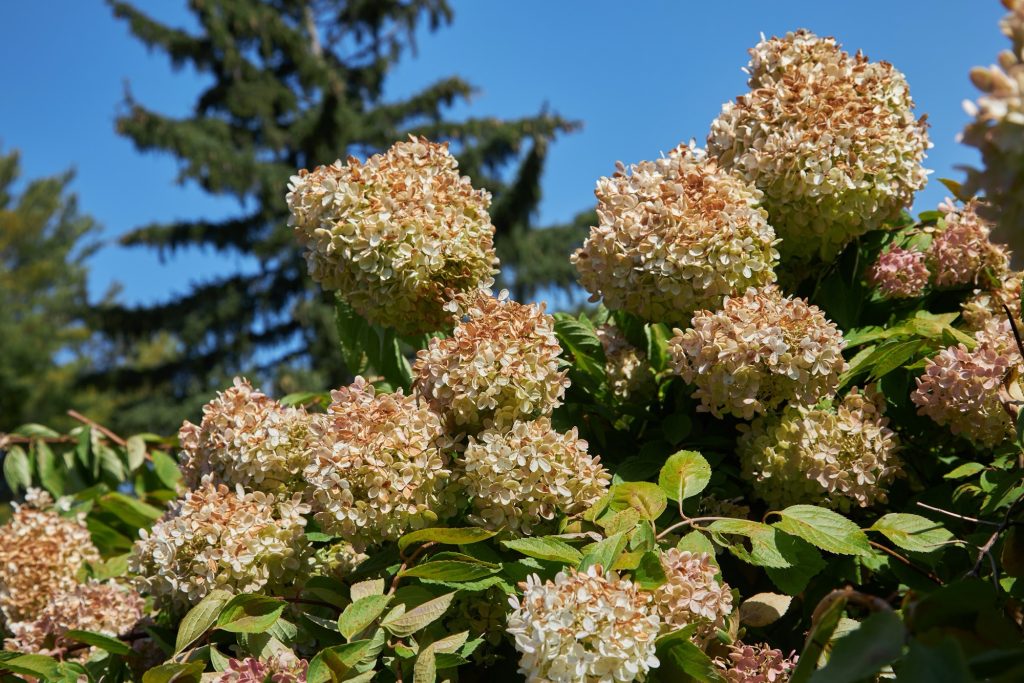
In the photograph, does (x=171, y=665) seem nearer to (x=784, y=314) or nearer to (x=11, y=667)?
(x=11, y=667)

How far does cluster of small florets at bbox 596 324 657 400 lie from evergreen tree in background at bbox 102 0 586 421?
13.6m

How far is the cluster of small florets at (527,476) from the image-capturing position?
135 cm

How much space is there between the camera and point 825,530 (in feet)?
4.30

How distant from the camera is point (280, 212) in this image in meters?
16.9

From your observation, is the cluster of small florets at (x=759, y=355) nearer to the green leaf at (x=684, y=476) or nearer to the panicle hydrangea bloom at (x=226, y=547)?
the green leaf at (x=684, y=476)

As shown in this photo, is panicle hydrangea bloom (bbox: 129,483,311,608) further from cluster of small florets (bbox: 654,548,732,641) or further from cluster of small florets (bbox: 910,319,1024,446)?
cluster of small florets (bbox: 910,319,1024,446)

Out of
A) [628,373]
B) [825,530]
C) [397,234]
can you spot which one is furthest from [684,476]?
[397,234]

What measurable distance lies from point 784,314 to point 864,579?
476mm

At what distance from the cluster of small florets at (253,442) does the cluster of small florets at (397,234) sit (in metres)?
0.24

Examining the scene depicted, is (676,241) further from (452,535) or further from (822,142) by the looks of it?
(452,535)

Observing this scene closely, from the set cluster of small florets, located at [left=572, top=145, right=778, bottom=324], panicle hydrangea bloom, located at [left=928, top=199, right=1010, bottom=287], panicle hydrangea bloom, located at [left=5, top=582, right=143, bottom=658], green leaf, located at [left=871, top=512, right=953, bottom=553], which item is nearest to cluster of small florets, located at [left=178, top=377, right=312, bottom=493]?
panicle hydrangea bloom, located at [left=5, top=582, right=143, bottom=658]

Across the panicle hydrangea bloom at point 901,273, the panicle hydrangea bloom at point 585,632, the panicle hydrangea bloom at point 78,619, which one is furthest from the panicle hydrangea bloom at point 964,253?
the panicle hydrangea bloom at point 78,619

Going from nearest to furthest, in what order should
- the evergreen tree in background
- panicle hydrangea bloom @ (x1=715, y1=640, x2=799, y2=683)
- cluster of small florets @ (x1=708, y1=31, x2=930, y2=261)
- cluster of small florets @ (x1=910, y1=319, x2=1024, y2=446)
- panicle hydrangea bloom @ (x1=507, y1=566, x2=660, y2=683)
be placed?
1. panicle hydrangea bloom @ (x1=507, y1=566, x2=660, y2=683)
2. panicle hydrangea bloom @ (x1=715, y1=640, x2=799, y2=683)
3. cluster of small florets @ (x1=910, y1=319, x2=1024, y2=446)
4. cluster of small florets @ (x1=708, y1=31, x2=930, y2=261)
5. the evergreen tree in background

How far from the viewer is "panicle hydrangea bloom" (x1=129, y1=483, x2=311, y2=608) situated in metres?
1.52
